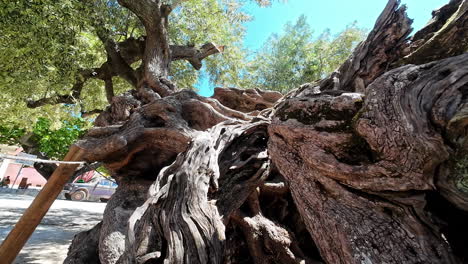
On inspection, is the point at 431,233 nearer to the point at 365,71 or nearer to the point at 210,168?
the point at 210,168

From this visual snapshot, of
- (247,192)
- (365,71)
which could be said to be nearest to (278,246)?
(247,192)

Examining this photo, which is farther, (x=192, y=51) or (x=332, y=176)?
(x=192, y=51)

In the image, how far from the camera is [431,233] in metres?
1.45

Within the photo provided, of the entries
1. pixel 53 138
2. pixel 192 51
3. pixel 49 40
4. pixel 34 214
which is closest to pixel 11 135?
pixel 53 138

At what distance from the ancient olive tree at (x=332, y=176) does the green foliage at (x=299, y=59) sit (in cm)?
693

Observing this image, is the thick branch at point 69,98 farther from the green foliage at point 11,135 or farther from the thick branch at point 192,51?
the green foliage at point 11,135

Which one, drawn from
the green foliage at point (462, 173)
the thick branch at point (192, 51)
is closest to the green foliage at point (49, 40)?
the thick branch at point (192, 51)

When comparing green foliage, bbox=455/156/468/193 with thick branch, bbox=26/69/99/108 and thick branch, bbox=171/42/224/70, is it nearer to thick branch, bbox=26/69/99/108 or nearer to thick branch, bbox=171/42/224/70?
thick branch, bbox=171/42/224/70

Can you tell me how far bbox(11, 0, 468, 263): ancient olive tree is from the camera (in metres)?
1.47

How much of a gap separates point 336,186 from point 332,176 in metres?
0.08

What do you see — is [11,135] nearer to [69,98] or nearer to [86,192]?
[86,192]

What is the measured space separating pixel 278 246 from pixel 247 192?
2.25ft

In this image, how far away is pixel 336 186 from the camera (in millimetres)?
1789

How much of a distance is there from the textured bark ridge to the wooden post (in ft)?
3.09
